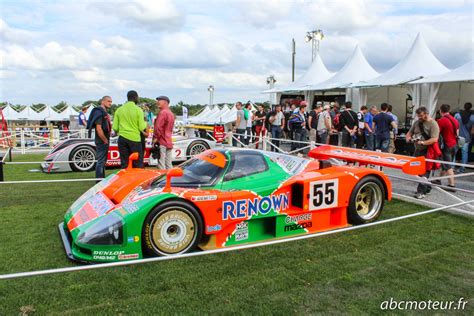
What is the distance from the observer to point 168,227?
14.8 feet

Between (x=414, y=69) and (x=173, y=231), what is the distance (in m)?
15.6

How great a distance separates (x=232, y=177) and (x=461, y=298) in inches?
107

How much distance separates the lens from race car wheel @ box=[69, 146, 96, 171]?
35.2 ft

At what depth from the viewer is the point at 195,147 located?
12242 mm

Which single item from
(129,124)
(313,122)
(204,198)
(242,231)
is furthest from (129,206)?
(313,122)

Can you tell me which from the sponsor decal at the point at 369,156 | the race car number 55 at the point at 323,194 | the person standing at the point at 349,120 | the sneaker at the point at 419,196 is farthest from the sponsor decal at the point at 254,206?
the person standing at the point at 349,120

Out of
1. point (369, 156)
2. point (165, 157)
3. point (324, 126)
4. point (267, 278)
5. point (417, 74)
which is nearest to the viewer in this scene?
point (267, 278)

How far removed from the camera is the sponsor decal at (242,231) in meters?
4.92

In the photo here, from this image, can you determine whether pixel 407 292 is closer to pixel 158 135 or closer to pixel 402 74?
pixel 158 135

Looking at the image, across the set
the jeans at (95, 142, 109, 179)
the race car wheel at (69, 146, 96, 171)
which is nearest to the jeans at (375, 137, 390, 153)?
the jeans at (95, 142, 109, 179)

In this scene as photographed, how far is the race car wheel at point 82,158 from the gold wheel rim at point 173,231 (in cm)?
694

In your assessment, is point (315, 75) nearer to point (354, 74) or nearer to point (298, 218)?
point (354, 74)

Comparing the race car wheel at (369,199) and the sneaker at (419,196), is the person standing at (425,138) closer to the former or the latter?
the sneaker at (419,196)

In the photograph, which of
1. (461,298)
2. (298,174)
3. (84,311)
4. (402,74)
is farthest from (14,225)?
(402,74)
